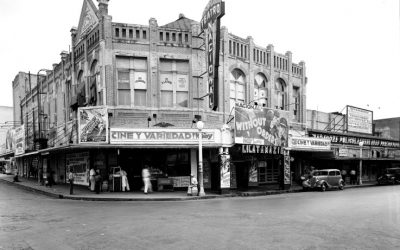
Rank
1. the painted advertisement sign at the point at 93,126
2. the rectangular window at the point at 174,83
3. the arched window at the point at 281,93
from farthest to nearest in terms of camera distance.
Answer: the arched window at the point at 281,93 < the rectangular window at the point at 174,83 < the painted advertisement sign at the point at 93,126

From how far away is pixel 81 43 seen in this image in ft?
83.1

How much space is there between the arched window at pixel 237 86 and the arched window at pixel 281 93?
412cm

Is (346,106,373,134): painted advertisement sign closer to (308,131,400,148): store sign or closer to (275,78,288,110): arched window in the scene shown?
(308,131,400,148): store sign

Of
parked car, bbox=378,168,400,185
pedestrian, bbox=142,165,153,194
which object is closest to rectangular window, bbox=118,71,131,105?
pedestrian, bbox=142,165,153,194

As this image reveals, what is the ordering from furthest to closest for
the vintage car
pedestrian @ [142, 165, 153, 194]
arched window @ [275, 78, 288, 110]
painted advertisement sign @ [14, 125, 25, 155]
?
painted advertisement sign @ [14, 125, 25, 155]
arched window @ [275, 78, 288, 110]
the vintage car
pedestrian @ [142, 165, 153, 194]

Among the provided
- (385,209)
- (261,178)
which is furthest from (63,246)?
(261,178)

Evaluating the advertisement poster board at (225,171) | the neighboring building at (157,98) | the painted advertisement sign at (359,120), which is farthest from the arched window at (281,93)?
the painted advertisement sign at (359,120)

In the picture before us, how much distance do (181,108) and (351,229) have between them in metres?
14.5

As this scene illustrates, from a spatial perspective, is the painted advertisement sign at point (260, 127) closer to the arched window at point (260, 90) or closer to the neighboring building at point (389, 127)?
the arched window at point (260, 90)

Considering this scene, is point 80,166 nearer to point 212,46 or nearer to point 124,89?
point 124,89

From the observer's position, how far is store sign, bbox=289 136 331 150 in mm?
26828

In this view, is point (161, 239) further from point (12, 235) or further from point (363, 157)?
point (363, 157)

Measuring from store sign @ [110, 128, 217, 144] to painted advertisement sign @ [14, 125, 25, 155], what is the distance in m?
18.6

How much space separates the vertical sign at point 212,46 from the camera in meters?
21.0
